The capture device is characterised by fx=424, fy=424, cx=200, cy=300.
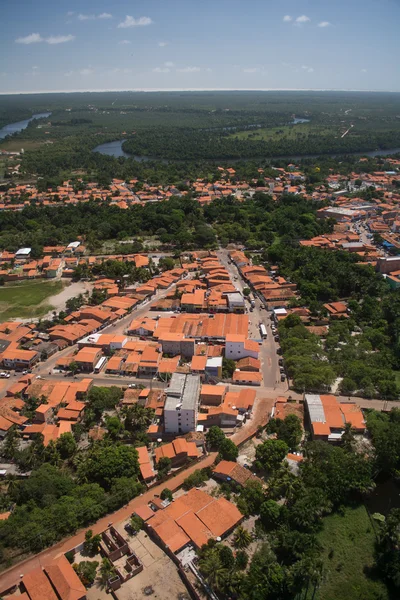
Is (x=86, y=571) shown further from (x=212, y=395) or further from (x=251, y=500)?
(x=212, y=395)

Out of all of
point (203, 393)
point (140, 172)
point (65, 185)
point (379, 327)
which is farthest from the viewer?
point (140, 172)


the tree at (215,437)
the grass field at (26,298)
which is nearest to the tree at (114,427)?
the tree at (215,437)

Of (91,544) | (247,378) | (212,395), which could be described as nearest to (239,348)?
(247,378)

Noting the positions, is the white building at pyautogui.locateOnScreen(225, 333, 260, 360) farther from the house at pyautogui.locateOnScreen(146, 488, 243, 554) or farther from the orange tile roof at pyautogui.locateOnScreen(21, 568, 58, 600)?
the orange tile roof at pyautogui.locateOnScreen(21, 568, 58, 600)

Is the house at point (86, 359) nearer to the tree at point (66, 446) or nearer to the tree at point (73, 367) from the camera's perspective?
the tree at point (73, 367)

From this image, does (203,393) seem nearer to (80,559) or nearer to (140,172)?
(80,559)

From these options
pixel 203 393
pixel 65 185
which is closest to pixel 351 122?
pixel 65 185

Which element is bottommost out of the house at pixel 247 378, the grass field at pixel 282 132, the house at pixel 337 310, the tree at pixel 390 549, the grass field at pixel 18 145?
the tree at pixel 390 549
